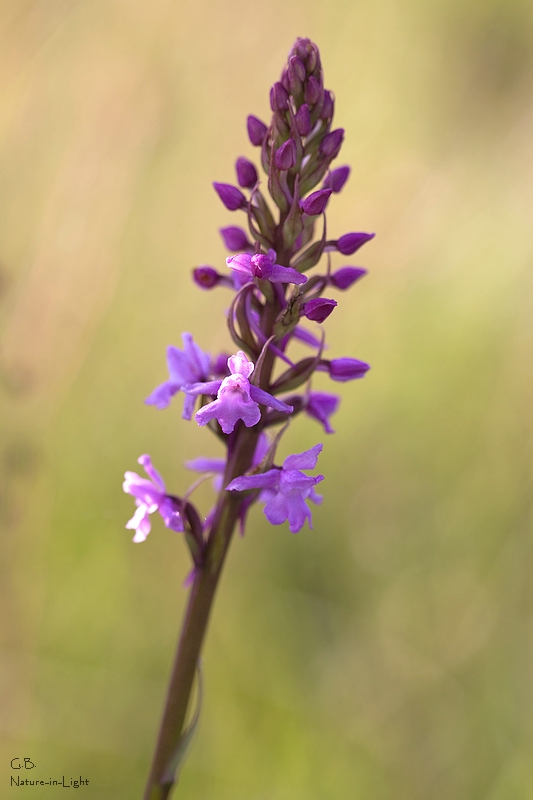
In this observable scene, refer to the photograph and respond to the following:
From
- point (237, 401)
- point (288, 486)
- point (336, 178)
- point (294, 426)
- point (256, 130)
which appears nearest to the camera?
point (237, 401)

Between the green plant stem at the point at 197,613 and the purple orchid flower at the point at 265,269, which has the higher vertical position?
the purple orchid flower at the point at 265,269

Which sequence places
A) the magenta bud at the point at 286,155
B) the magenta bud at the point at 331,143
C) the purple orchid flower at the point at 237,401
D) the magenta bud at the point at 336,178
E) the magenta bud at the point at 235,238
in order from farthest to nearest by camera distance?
the magenta bud at the point at 336,178 → the magenta bud at the point at 235,238 → the magenta bud at the point at 331,143 → the magenta bud at the point at 286,155 → the purple orchid flower at the point at 237,401

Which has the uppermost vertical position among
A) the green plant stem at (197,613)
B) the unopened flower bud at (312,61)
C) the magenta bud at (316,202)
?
the unopened flower bud at (312,61)

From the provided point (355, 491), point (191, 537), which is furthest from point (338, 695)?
point (191, 537)

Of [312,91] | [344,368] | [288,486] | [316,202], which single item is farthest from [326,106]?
[288,486]

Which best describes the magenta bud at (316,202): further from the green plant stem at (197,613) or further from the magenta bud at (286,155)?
the green plant stem at (197,613)

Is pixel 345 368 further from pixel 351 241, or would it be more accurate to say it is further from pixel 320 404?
pixel 351 241

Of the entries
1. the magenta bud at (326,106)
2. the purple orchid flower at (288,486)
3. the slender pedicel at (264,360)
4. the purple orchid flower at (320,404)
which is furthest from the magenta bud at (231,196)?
the purple orchid flower at (288,486)
